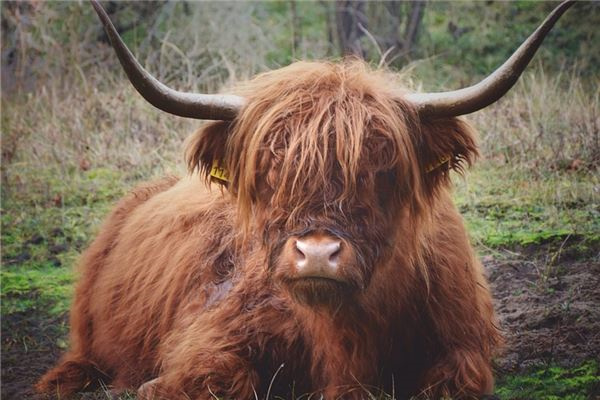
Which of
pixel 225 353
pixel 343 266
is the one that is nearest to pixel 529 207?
pixel 225 353

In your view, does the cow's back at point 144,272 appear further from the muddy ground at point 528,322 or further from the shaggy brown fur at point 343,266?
the muddy ground at point 528,322

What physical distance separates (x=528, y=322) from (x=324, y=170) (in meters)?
1.56

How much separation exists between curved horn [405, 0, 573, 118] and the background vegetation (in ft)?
2.85

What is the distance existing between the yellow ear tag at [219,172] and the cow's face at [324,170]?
0.03m

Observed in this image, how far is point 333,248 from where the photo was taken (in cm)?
250

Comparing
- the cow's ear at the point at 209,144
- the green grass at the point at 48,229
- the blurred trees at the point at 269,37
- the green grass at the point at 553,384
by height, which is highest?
the blurred trees at the point at 269,37

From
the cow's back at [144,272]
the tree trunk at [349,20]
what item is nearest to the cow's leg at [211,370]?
the cow's back at [144,272]

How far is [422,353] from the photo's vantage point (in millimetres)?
3102

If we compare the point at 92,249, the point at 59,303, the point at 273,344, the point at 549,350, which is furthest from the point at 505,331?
the point at 59,303

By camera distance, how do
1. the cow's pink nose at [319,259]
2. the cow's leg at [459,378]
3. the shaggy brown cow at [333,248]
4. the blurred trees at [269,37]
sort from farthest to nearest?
the blurred trees at [269,37], the cow's leg at [459,378], the shaggy brown cow at [333,248], the cow's pink nose at [319,259]

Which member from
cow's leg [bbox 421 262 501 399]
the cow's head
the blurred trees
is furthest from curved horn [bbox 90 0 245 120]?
the blurred trees

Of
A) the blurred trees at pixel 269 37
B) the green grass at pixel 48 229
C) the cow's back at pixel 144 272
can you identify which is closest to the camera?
the cow's back at pixel 144 272

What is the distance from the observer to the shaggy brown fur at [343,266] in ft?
8.98

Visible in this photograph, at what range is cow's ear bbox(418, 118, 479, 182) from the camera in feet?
9.84
